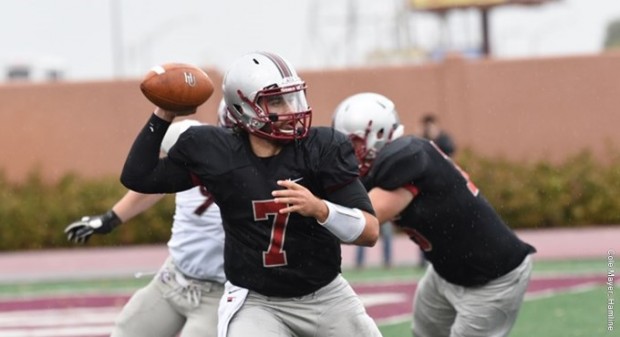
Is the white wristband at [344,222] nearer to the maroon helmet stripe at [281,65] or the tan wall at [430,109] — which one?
the maroon helmet stripe at [281,65]

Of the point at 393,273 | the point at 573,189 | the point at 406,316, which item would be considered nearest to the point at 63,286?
the point at 393,273

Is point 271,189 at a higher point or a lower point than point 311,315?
higher


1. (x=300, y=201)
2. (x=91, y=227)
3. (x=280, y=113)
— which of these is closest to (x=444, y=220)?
(x=280, y=113)

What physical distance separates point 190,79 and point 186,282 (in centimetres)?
132

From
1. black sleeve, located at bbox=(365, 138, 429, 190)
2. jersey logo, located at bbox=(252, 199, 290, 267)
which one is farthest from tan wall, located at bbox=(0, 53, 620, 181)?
jersey logo, located at bbox=(252, 199, 290, 267)

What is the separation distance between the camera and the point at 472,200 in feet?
21.4

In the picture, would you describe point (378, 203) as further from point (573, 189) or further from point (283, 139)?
point (573, 189)

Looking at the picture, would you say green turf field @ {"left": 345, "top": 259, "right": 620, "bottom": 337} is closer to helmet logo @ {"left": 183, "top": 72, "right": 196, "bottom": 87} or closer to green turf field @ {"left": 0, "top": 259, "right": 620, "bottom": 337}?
green turf field @ {"left": 0, "top": 259, "right": 620, "bottom": 337}

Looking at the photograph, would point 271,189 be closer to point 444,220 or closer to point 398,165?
point 398,165

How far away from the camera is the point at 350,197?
17.3 feet

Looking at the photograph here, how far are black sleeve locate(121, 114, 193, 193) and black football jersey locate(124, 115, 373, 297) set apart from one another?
0.12ft

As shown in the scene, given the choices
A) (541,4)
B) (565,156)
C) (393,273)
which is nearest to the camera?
(393,273)

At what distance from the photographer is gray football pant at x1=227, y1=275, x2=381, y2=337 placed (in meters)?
5.34

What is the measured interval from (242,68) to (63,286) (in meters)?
10.1
